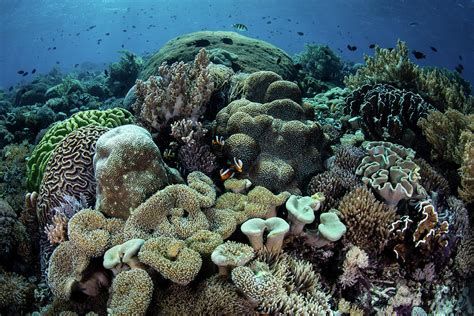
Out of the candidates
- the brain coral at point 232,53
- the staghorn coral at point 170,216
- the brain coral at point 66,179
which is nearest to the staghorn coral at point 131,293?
the staghorn coral at point 170,216

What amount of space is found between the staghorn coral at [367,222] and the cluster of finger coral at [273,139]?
97cm

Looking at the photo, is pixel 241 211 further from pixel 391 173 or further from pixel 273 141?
pixel 391 173

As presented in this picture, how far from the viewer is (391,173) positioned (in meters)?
4.00

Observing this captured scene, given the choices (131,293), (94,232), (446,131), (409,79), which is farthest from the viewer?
(409,79)

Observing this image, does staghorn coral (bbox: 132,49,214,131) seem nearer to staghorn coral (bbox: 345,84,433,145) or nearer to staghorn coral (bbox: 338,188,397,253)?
staghorn coral (bbox: 338,188,397,253)

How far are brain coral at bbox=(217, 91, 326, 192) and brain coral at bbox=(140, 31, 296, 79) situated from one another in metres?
5.54

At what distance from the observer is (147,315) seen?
8.90 feet

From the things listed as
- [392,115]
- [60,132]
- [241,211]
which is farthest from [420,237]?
[60,132]

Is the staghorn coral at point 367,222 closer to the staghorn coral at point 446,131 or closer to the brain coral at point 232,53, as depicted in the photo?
the staghorn coral at point 446,131

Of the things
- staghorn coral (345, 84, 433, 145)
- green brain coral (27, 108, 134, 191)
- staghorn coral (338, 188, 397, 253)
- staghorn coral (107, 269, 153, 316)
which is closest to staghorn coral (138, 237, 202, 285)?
staghorn coral (107, 269, 153, 316)

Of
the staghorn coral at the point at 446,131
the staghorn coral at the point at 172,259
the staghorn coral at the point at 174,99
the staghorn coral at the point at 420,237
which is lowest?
the staghorn coral at the point at 420,237

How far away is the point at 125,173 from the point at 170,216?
2.39 ft

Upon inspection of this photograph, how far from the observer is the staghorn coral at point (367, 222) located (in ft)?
11.9

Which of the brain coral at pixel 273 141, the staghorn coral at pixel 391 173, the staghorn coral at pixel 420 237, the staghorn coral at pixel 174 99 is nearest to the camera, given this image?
the staghorn coral at pixel 420 237
